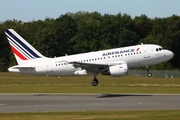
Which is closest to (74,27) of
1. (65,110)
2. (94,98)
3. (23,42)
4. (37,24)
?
(37,24)

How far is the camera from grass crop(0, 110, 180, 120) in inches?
1294

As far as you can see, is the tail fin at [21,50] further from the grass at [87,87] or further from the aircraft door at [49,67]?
the grass at [87,87]

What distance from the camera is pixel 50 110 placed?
38500mm

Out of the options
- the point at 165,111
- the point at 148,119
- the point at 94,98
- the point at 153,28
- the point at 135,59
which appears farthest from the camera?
the point at 153,28

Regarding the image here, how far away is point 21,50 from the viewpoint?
61438 millimetres

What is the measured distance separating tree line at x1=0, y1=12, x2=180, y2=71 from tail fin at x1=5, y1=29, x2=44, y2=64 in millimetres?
81213

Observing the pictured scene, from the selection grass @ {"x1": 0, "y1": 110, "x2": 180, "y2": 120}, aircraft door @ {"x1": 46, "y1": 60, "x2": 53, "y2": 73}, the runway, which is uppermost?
aircraft door @ {"x1": 46, "y1": 60, "x2": 53, "y2": 73}

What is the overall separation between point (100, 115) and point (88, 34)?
136353mm

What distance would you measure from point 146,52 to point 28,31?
388 ft

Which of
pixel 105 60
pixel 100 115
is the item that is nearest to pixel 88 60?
pixel 105 60

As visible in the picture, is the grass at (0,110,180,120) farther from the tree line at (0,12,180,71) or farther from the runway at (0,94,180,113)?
the tree line at (0,12,180,71)

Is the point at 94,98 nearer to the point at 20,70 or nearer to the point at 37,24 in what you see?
the point at 20,70

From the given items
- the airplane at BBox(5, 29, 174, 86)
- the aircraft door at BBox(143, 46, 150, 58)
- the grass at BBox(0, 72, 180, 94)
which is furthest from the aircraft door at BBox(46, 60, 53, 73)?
the aircraft door at BBox(143, 46, 150, 58)

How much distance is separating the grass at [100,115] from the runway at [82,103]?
3.03 m
